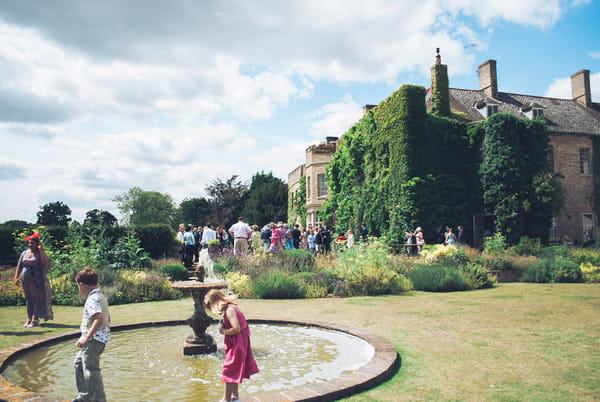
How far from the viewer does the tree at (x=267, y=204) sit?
48.5m

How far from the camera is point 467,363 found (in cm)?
540

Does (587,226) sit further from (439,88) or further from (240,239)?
(240,239)

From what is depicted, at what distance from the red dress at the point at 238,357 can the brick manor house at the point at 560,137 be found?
23.9 metres

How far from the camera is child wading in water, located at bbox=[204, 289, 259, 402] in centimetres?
398

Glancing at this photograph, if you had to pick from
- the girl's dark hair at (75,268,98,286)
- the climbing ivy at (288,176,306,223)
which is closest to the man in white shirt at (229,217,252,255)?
the girl's dark hair at (75,268,98,286)

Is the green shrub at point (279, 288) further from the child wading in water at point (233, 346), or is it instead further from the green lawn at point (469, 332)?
the child wading in water at point (233, 346)

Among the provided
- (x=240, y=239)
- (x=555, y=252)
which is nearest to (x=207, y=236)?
(x=240, y=239)

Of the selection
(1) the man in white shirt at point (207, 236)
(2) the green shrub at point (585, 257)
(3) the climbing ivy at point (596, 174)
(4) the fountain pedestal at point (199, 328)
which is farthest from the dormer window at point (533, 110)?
(4) the fountain pedestal at point (199, 328)

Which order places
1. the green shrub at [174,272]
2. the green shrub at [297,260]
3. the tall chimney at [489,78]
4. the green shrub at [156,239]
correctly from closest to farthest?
the green shrub at [297,260] → the green shrub at [174,272] → the green shrub at [156,239] → the tall chimney at [489,78]

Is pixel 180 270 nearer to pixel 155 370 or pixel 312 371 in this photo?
pixel 155 370

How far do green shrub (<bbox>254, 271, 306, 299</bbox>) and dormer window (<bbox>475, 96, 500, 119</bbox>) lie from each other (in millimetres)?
22316

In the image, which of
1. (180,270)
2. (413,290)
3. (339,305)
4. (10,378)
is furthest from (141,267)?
(10,378)

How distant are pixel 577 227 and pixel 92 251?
93.4ft

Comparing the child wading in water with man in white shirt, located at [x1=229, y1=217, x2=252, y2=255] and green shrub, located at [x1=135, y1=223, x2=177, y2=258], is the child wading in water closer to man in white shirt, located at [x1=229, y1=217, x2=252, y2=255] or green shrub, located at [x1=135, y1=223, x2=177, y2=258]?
man in white shirt, located at [x1=229, y1=217, x2=252, y2=255]
